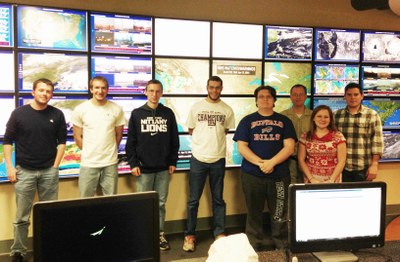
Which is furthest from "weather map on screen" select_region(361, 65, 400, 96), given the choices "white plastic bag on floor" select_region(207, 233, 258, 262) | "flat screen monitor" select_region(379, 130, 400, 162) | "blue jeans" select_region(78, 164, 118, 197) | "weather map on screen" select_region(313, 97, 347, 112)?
"white plastic bag on floor" select_region(207, 233, 258, 262)

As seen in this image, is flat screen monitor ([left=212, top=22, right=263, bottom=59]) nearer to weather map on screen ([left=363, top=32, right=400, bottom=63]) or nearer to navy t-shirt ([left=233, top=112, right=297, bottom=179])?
navy t-shirt ([left=233, top=112, right=297, bottom=179])

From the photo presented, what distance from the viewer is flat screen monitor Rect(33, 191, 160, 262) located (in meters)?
1.19

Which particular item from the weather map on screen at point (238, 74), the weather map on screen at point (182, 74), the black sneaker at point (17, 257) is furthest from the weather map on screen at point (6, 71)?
the weather map on screen at point (238, 74)

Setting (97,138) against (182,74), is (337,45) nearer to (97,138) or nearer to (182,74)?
(182,74)

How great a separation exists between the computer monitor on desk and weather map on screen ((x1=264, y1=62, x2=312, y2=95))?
244 centimetres

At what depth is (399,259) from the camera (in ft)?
5.27

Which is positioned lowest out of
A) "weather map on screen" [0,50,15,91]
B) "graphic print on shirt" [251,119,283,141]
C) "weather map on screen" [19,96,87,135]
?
"graphic print on shirt" [251,119,283,141]

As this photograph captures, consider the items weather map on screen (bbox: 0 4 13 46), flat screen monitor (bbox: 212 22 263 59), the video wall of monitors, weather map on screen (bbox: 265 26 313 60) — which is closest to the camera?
weather map on screen (bbox: 0 4 13 46)

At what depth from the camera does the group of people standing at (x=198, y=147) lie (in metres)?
2.96

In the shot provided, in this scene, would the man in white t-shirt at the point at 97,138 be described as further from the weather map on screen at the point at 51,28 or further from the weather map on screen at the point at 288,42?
the weather map on screen at the point at 288,42

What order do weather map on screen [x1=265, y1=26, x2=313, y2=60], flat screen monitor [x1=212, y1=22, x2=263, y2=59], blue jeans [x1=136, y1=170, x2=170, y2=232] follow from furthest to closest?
1. weather map on screen [x1=265, y1=26, x2=313, y2=60]
2. flat screen monitor [x1=212, y1=22, x2=263, y2=59]
3. blue jeans [x1=136, y1=170, x2=170, y2=232]

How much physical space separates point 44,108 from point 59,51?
0.58 metres

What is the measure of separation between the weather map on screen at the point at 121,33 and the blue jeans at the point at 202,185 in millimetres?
1205

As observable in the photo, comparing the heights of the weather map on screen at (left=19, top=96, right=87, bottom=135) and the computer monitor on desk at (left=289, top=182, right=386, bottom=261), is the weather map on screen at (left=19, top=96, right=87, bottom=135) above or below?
above
